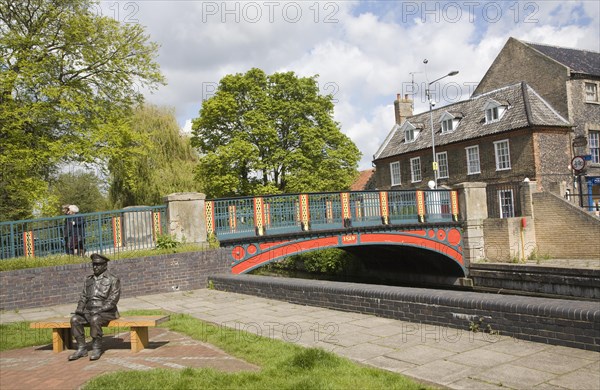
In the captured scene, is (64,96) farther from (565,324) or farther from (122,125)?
(565,324)

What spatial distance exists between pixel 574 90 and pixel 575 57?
12.9 ft

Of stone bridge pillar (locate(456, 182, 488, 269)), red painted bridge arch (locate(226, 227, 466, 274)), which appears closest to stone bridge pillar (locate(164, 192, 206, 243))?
red painted bridge arch (locate(226, 227, 466, 274))

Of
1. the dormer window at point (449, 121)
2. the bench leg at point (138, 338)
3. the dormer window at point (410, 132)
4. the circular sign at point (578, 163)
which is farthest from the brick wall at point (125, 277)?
the dormer window at point (410, 132)

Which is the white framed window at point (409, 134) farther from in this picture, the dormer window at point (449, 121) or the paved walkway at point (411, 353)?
the paved walkway at point (411, 353)

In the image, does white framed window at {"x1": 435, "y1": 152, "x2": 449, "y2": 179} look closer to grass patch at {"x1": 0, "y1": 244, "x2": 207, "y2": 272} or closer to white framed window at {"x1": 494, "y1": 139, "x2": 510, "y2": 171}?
white framed window at {"x1": 494, "y1": 139, "x2": 510, "y2": 171}

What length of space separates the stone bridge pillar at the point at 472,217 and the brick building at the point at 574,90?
8.45 m

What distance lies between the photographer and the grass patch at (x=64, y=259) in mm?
11539

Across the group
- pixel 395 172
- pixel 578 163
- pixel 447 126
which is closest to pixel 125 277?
pixel 578 163

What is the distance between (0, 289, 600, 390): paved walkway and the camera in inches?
190

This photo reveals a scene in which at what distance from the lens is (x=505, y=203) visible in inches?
998

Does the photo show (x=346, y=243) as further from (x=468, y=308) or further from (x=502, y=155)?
(x=502, y=155)

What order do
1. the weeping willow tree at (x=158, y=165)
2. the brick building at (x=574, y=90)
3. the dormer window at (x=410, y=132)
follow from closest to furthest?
the brick building at (x=574, y=90) → the weeping willow tree at (x=158, y=165) → the dormer window at (x=410, y=132)

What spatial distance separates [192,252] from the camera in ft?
43.8

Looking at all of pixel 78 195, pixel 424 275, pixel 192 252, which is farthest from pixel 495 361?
pixel 78 195
